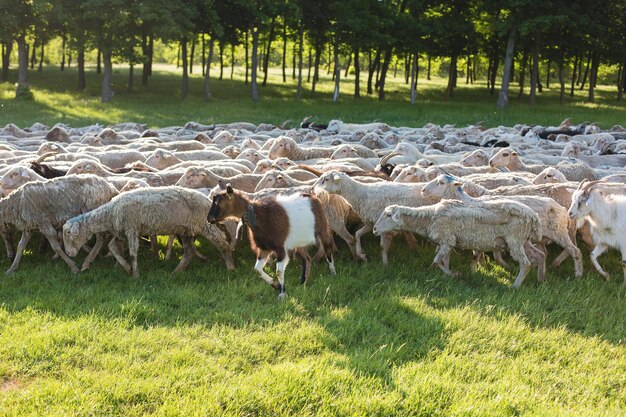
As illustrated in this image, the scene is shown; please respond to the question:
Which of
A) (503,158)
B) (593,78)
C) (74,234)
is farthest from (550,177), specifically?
(593,78)

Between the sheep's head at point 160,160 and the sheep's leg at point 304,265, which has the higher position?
the sheep's head at point 160,160

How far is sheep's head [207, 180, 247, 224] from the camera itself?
260 inches

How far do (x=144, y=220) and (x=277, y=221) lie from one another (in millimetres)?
1928

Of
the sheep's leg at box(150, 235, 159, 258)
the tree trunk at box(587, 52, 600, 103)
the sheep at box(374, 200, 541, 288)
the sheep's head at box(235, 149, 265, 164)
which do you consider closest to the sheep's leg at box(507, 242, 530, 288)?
the sheep at box(374, 200, 541, 288)

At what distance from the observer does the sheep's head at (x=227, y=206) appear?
260 inches

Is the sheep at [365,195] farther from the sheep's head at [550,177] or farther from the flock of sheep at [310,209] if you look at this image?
the sheep's head at [550,177]

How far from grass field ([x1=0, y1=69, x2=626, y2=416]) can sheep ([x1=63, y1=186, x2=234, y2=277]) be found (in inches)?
17.0

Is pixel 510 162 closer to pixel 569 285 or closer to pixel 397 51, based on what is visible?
pixel 569 285

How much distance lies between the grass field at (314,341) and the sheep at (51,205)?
38 centimetres

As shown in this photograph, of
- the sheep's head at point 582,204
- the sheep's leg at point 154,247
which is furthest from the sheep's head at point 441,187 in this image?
the sheep's leg at point 154,247

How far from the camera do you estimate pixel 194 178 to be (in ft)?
31.0

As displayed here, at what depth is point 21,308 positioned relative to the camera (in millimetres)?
6230

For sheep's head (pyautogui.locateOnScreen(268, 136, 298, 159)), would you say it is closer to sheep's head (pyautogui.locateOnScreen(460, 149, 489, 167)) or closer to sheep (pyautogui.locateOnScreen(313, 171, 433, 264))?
sheep's head (pyautogui.locateOnScreen(460, 149, 489, 167))

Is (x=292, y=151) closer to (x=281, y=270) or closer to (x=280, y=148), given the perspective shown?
(x=280, y=148)
